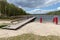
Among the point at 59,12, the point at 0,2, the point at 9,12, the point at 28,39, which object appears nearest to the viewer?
the point at 28,39

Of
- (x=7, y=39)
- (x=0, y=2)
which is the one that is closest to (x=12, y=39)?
(x=7, y=39)

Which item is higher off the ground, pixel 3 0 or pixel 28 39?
pixel 3 0

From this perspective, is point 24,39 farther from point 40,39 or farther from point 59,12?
point 59,12

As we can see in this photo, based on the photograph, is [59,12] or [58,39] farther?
[59,12]

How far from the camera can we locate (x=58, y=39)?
9266 millimetres

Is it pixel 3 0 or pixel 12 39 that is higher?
pixel 3 0

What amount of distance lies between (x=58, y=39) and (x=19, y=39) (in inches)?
93.8

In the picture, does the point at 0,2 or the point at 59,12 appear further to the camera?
the point at 59,12

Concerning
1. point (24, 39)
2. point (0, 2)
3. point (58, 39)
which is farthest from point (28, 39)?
point (0, 2)

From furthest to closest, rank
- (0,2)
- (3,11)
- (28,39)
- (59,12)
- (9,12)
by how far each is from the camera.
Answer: (59,12) → (9,12) → (3,11) → (0,2) → (28,39)

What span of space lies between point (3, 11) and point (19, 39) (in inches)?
2317

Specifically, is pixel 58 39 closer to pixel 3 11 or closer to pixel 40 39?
pixel 40 39

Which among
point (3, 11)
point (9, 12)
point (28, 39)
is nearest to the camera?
point (28, 39)

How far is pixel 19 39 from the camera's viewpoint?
9148 millimetres
